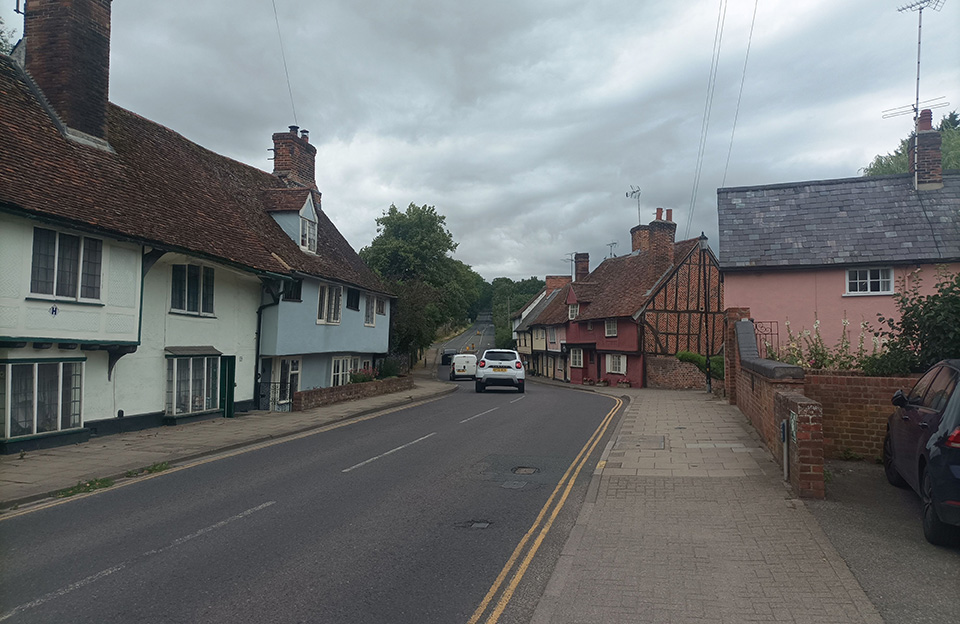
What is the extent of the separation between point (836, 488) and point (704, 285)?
95.8 ft

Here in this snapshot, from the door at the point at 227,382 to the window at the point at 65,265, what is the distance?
5.38 meters

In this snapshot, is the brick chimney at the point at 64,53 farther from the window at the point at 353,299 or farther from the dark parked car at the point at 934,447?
the dark parked car at the point at 934,447

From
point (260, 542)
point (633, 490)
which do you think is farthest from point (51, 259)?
point (633, 490)

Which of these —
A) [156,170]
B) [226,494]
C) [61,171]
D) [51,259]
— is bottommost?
[226,494]

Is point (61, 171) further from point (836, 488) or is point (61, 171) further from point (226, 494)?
point (836, 488)

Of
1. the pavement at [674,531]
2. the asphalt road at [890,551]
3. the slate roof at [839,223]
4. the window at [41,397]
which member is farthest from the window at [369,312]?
the asphalt road at [890,551]

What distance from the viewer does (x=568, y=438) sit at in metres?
14.4

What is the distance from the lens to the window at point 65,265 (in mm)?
12289

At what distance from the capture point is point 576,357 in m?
46.7

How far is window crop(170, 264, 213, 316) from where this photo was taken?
16562 mm

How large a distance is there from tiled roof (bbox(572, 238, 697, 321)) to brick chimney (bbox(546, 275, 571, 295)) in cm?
1947

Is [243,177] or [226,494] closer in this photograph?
[226,494]

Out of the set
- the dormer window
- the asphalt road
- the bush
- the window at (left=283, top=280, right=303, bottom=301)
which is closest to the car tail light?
the asphalt road

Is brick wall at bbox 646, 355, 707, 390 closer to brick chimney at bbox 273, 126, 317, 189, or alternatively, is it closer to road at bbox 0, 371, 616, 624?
brick chimney at bbox 273, 126, 317, 189
